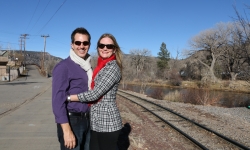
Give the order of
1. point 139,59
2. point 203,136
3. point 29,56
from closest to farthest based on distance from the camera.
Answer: point 203,136
point 139,59
point 29,56

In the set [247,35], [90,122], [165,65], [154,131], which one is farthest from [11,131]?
[165,65]

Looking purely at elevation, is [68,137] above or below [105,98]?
below

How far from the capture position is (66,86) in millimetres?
2510

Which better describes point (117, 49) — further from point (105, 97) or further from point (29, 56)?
point (29, 56)

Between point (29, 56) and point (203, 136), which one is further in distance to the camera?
point (29, 56)

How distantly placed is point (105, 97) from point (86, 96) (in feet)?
0.69

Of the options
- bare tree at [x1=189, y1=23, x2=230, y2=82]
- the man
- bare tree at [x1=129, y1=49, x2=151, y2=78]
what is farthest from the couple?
bare tree at [x1=129, y1=49, x2=151, y2=78]

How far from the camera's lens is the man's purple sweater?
2.44 m

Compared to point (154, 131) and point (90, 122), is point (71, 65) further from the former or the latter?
point (154, 131)

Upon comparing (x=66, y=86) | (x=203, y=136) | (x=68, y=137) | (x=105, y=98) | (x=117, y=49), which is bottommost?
(x=203, y=136)

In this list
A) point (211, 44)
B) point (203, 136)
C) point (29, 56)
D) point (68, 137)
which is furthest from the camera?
point (29, 56)

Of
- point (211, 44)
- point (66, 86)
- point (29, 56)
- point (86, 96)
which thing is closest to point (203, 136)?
point (86, 96)

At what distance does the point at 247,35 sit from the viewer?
49.0ft

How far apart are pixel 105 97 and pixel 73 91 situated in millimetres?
347
